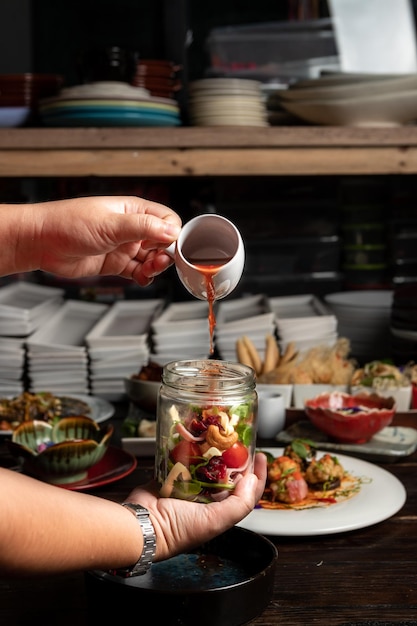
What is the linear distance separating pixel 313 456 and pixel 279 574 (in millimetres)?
391

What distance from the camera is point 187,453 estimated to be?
1223 mm

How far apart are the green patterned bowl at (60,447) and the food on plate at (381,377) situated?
702mm

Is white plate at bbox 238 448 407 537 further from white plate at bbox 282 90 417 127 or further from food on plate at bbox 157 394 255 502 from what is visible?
white plate at bbox 282 90 417 127

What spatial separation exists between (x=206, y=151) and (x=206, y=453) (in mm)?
1481

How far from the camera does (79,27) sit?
385cm

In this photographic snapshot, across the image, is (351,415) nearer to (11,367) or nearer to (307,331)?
(307,331)

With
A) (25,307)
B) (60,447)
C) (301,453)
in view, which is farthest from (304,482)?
(25,307)

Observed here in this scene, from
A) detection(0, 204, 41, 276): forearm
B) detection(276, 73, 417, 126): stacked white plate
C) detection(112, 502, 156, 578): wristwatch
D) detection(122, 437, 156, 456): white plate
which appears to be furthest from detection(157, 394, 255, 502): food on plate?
detection(276, 73, 417, 126): stacked white plate

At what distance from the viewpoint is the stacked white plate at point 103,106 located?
248cm

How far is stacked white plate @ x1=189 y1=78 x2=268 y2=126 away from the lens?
2564 mm

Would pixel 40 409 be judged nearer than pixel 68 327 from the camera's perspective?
Yes

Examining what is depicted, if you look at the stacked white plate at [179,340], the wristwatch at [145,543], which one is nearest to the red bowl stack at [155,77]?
the stacked white plate at [179,340]

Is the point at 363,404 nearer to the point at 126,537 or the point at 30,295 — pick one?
the point at 126,537

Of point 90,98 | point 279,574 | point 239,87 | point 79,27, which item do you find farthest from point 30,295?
point 279,574
